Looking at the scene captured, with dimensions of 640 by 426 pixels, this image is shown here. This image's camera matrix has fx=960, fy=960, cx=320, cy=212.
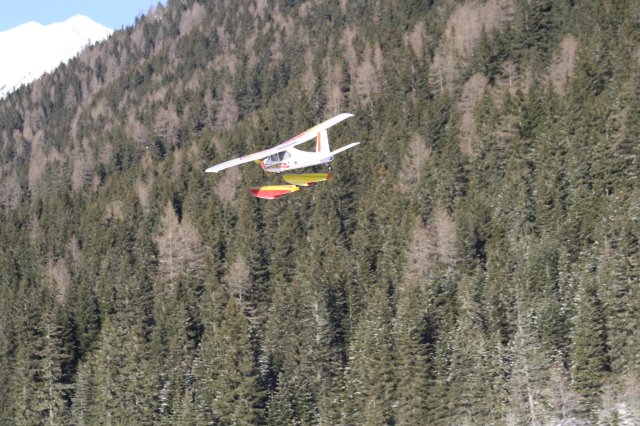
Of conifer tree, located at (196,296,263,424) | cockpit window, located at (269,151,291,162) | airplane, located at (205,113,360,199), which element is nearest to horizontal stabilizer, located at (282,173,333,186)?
airplane, located at (205,113,360,199)

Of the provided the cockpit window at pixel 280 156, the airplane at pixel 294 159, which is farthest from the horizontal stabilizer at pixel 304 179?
the cockpit window at pixel 280 156

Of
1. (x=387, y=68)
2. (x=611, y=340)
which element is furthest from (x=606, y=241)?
(x=387, y=68)

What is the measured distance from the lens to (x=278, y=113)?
15375 cm

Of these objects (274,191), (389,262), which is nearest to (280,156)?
(274,191)

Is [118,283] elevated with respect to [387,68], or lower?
lower

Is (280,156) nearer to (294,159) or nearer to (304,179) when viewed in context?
(294,159)

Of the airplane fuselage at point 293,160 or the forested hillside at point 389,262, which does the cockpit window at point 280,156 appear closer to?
the airplane fuselage at point 293,160

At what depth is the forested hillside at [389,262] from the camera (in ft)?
225

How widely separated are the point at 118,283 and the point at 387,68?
206ft

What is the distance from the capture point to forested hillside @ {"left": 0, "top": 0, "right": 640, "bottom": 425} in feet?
225

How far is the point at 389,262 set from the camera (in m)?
90.9

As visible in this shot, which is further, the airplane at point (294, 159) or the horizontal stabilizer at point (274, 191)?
the horizontal stabilizer at point (274, 191)

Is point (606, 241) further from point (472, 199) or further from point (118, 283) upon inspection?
point (118, 283)

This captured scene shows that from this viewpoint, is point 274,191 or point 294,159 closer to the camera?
point 294,159
